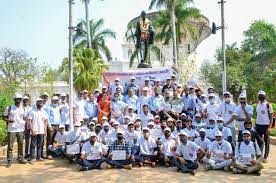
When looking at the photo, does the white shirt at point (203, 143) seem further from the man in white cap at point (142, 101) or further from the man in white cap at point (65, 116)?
the man in white cap at point (65, 116)

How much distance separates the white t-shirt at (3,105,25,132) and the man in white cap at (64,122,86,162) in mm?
1286

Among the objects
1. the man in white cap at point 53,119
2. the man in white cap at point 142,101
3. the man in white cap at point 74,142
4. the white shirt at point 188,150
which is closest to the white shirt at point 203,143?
the white shirt at point 188,150

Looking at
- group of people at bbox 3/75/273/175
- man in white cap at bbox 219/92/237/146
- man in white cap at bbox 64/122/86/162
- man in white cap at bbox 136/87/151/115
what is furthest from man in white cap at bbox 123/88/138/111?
man in white cap at bbox 219/92/237/146

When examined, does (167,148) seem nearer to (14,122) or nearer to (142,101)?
(142,101)

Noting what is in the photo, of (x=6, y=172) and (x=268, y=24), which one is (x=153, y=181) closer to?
(x=6, y=172)

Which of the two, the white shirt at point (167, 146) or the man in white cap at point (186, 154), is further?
the white shirt at point (167, 146)

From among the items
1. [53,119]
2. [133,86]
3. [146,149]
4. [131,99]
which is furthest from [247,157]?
[53,119]

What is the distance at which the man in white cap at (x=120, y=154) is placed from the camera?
9383 millimetres

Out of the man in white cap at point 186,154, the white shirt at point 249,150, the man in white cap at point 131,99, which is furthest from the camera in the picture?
the man in white cap at point 131,99

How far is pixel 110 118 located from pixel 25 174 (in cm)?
319

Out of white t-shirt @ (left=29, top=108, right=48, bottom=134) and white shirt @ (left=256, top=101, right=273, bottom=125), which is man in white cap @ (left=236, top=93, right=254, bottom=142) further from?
white t-shirt @ (left=29, top=108, right=48, bottom=134)

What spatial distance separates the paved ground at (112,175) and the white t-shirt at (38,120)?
92cm

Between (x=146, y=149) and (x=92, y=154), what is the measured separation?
1385 mm

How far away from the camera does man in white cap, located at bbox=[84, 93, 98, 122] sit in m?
11.2
